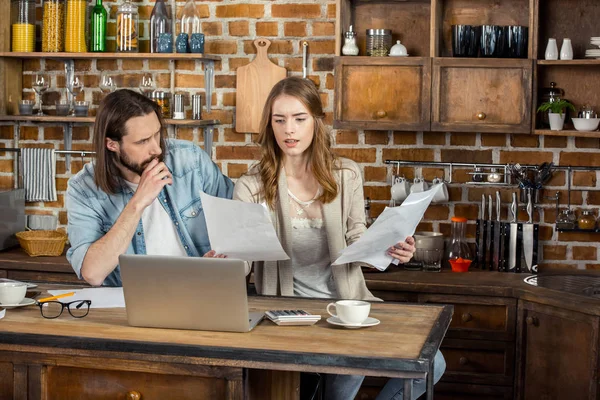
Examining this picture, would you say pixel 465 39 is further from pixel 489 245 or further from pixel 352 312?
pixel 352 312

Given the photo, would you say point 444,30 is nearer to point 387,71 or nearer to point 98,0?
point 387,71

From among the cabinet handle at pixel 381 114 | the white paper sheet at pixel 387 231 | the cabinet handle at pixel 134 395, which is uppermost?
the cabinet handle at pixel 381 114

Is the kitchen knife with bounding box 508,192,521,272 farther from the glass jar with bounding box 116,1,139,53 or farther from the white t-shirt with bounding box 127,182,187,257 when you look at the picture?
the glass jar with bounding box 116,1,139,53

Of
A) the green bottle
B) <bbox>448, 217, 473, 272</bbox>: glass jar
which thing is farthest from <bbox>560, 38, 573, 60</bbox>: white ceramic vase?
the green bottle

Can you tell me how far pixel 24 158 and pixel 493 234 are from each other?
2367 millimetres

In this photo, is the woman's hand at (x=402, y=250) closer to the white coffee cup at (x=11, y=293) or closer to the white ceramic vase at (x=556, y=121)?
the white coffee cup at (x=11, y=293)

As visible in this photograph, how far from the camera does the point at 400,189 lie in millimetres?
3986

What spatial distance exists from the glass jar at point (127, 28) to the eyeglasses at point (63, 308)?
6.28 ft

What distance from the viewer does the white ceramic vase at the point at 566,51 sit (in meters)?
3.76

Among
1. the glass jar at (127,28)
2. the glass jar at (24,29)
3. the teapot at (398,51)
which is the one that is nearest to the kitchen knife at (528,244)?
the teapot at (398,51)

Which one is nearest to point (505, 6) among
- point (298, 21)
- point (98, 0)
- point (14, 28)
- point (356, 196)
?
point (298, 21)

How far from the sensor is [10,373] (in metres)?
2.21

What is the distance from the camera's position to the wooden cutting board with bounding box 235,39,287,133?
414 centimetres

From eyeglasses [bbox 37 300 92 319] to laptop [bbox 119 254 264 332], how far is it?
227 mm
